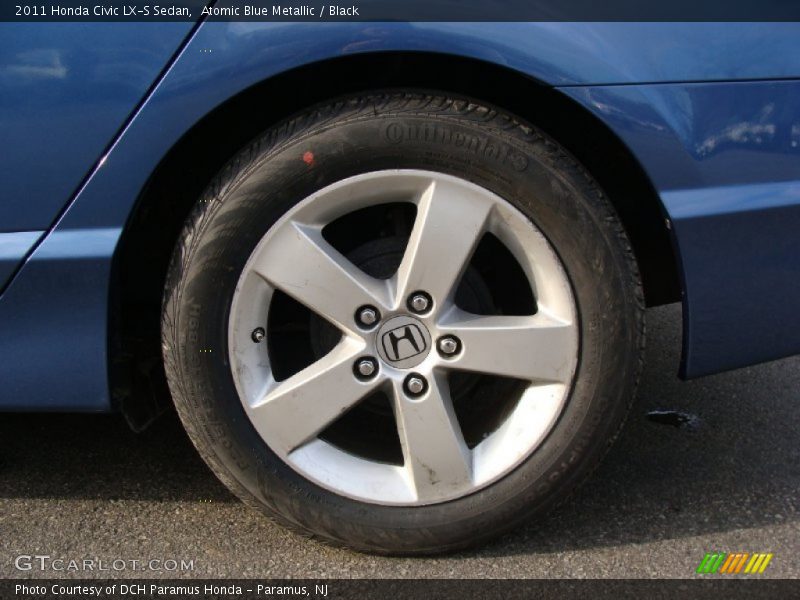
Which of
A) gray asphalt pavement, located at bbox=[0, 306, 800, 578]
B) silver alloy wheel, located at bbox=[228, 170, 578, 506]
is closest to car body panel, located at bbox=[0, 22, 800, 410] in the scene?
silver alloy wheel, located at bbox=[228, 170, 578, 506]

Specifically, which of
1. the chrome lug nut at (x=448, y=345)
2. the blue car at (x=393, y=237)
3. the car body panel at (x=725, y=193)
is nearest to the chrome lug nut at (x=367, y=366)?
the blue car at (x=393, y=237)

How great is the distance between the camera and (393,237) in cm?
191

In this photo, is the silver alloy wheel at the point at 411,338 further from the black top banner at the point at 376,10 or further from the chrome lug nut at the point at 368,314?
the black top banner at the point at 376,10

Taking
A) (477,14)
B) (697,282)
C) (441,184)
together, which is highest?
(477,14)

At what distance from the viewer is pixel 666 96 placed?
1.64 meters

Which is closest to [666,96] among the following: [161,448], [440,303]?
[440,303]

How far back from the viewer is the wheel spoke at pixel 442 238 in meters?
1.72

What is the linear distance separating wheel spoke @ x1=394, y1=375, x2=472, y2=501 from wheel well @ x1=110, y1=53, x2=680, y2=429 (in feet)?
1.94

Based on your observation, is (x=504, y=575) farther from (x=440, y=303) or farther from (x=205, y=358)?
(x=205, y=358)

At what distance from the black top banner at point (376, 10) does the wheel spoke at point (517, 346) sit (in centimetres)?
60

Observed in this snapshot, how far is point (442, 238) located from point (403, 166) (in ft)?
0.54

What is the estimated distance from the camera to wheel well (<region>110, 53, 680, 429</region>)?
1.73 m

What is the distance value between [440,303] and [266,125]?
0.53m

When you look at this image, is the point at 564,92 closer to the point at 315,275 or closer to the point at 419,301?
the point at 419,301
